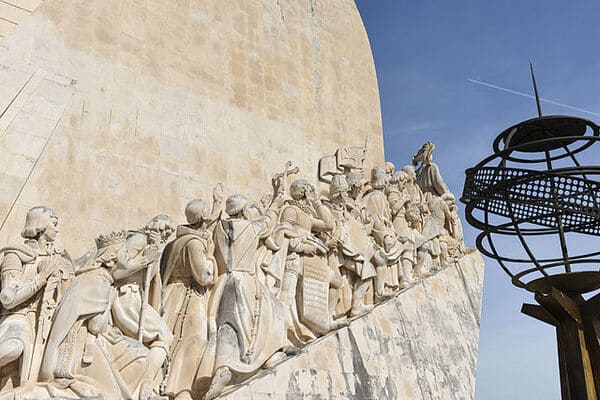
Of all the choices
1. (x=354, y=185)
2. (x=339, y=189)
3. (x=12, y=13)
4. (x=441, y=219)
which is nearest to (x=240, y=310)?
(x=339, y=189)

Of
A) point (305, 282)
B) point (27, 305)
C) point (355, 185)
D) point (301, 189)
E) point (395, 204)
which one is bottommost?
point (27, 305)

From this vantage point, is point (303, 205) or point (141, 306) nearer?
point (141, 306)

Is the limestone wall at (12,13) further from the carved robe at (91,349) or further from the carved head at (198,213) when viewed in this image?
the carved robe at (91,349)

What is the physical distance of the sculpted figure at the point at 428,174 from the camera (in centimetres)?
960

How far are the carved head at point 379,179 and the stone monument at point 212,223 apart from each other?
3 centimetres

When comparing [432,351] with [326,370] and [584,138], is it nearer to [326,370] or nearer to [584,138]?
[326,370]

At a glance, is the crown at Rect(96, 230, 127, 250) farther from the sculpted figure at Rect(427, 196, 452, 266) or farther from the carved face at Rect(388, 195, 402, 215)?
the sculpted figure at Rect(427, 196, 452, 266)

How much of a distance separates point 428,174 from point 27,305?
6.52 m

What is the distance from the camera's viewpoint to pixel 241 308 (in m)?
5.02

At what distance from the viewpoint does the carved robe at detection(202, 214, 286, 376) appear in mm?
4836

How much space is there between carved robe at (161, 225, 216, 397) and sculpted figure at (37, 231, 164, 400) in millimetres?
324

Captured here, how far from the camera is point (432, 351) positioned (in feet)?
22.4

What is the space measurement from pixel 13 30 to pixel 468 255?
5.95 meters

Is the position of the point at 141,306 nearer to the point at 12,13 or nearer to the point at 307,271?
the point at 307,271
